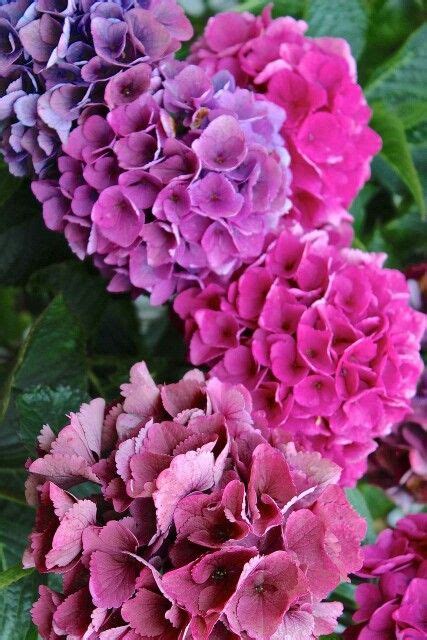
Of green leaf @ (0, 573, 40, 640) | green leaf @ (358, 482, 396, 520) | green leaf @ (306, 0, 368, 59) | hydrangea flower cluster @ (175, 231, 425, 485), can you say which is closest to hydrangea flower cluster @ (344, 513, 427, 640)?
hydrangea flower cluster @ (175, 231, 425, 485)

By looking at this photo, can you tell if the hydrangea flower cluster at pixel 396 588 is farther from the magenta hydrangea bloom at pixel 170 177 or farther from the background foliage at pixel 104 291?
the magenta hydrangea bloom at pixel 170 177

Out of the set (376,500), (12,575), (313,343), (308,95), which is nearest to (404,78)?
(308,95)

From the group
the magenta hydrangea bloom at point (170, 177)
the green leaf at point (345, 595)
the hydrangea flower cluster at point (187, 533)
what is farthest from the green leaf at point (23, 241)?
the green leaf at point (345, 595)

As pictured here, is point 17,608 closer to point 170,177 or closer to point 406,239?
point 170,177

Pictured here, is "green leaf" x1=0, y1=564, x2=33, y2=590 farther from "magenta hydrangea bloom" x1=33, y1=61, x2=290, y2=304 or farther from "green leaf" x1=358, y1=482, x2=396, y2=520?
"green leaf" x1=358, y1=482, x2=396, y2=520

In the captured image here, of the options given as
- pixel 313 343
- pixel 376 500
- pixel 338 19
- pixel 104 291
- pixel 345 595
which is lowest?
pixel 376 500

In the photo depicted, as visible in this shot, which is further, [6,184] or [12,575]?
[6,184]
